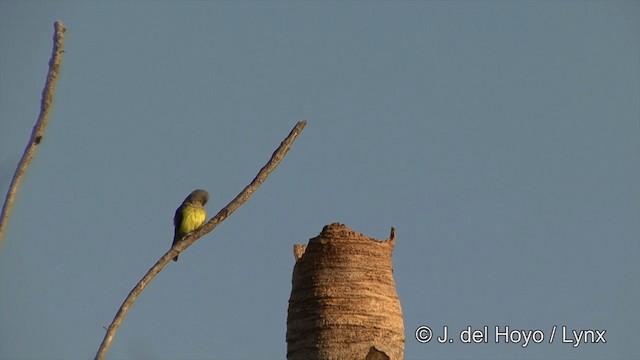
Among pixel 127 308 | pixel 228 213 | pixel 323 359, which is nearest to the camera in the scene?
pixel 127 308

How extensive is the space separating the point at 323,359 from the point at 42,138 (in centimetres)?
867

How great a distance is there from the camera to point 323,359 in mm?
19469

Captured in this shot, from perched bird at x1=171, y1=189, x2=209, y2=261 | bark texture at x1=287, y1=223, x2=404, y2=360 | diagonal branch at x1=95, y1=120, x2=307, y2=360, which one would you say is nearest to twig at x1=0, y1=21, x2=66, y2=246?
diagonal branch at x1=95, y1=120, x2=307, y2=360

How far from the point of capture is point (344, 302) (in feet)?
64.6

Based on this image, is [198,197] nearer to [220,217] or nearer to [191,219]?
[191,219]

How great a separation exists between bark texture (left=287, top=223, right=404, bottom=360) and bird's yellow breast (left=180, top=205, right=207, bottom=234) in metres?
2.35

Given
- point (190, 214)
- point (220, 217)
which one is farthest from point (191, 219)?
point (220, 217)

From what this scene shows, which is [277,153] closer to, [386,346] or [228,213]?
[228,213]

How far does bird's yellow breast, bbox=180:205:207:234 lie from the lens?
21906 millimetres

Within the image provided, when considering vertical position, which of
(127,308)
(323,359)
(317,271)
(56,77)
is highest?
(317,271)

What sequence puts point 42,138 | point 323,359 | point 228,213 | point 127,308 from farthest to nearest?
point 323,359, point 228,213, point 127,308, point 42,138

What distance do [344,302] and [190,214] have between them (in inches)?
140

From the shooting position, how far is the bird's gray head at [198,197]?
22.2m

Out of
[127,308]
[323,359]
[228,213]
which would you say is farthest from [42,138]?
[323,359]
